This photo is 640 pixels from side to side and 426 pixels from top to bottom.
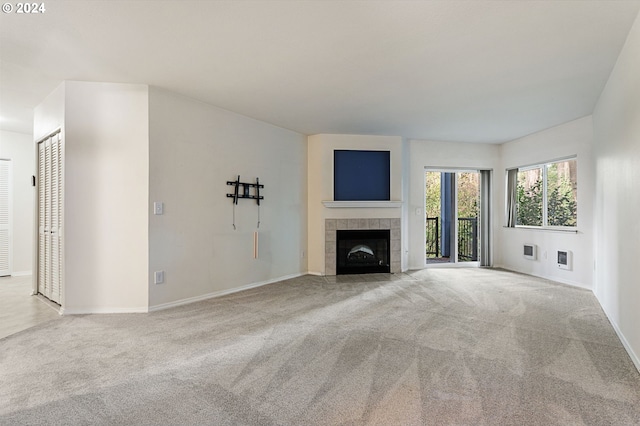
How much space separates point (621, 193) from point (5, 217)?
8558 mm

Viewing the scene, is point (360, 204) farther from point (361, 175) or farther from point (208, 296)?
point (208, 296)

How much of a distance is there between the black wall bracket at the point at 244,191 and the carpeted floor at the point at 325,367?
149 centimetres

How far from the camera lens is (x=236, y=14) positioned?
90.4 inches

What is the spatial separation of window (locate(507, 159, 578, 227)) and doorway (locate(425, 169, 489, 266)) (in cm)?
55

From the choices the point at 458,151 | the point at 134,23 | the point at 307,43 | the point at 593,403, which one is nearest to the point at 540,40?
the point at 307,43

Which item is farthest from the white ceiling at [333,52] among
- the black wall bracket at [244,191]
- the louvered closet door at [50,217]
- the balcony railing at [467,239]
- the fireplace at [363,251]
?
the balcony railing at [467,239]

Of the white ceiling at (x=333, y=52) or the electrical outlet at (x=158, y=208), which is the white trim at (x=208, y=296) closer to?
the electrical outlet at (x=158, y=208)

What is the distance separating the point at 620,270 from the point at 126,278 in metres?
4.88

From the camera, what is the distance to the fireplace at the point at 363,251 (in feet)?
19.8

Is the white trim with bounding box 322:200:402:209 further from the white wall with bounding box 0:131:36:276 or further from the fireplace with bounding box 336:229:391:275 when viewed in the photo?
the white wall with bounding box 0:131:36:276

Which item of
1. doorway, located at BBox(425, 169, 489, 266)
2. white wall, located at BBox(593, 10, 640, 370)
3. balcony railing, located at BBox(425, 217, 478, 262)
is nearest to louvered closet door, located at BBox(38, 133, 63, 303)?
white wall, located at BBox(593, 10, 640, 370)

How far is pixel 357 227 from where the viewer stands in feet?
19.6

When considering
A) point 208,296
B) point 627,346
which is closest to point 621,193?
point 627,346

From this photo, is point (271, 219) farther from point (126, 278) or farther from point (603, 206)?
point (603, 206)
